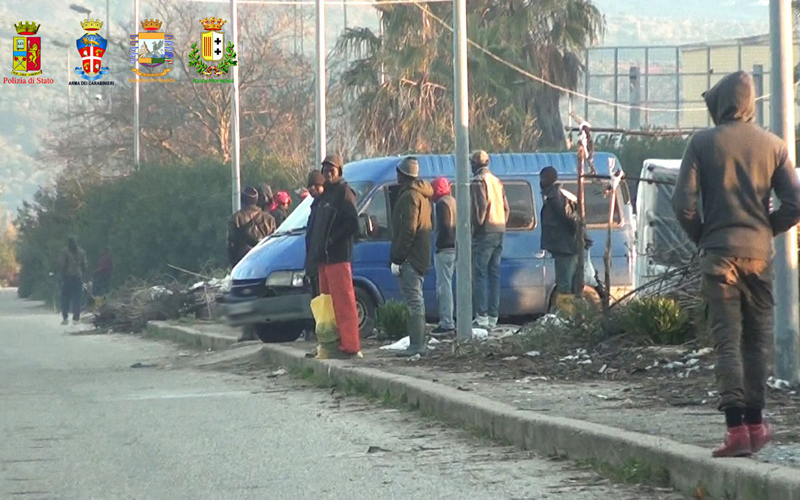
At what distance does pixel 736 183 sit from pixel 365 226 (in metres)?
9.92

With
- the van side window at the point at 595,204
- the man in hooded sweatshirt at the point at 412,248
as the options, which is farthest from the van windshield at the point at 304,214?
the man in hooded sweatshirt at the point at 412,248

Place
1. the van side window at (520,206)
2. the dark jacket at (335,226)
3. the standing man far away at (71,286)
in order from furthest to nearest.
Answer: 1. the standing man far away at (71,286)
2. the van side window at (520,206)
3. the dark jacket at (335,226)

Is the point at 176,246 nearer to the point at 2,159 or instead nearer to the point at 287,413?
the point at 287,413

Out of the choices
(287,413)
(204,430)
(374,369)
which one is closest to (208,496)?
(204,430)

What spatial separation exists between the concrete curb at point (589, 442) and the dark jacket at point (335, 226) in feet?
4.45

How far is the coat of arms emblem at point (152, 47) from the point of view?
181ft

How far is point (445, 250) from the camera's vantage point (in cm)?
1599

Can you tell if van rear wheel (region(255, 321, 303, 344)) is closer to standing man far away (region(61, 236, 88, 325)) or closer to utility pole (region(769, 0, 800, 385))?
utility pole (region(769, 0, 800, 385))

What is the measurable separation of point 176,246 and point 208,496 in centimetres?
3004

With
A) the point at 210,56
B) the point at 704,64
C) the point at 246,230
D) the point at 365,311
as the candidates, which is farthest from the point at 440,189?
the point at 704,64

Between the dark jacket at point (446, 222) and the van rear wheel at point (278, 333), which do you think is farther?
the van rear wheel at point (278, 333)

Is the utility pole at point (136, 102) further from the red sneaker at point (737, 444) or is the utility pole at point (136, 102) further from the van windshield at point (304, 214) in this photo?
the red sneaker at point (737, 444)

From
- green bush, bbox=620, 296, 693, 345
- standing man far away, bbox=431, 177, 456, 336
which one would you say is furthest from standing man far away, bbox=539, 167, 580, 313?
green bush, bbox=620, 296, 693, 345

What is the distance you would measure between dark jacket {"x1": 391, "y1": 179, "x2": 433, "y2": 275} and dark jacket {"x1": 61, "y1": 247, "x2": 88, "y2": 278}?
19131 mm
